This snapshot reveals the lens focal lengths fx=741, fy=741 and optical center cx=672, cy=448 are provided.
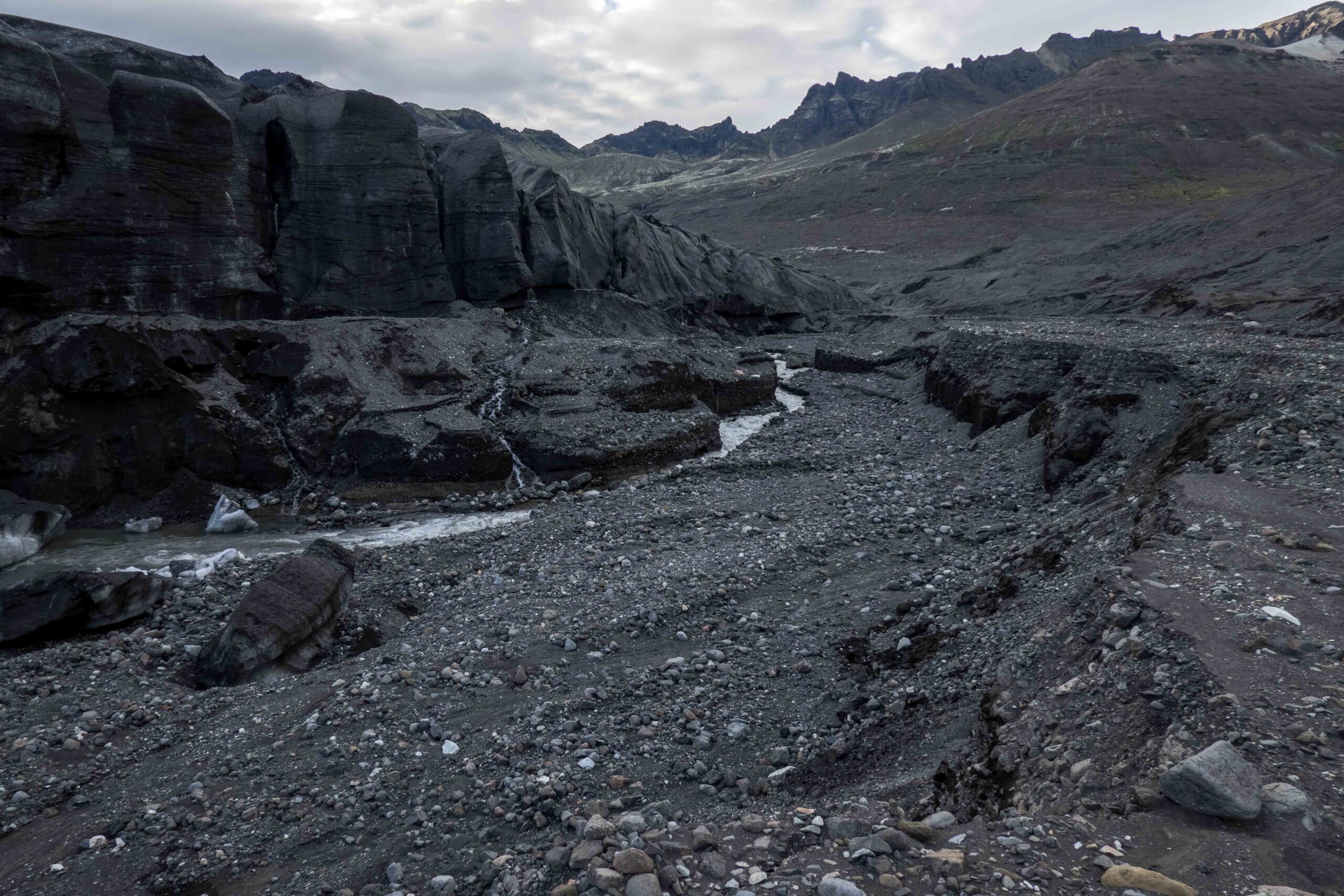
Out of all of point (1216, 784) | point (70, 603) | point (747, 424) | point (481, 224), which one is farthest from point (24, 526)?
point (747, 424)

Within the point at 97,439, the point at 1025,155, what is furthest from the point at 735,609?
the point at 1025,155

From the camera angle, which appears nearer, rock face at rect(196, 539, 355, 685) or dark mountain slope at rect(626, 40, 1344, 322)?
rock face at rect(196, 539, 355, 685)

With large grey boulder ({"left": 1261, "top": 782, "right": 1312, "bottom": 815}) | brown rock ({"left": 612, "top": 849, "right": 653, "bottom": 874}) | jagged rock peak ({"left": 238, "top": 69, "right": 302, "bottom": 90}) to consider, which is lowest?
brown rock ({"left": 612, "top": 849, "right": 653, "bottom": 874})

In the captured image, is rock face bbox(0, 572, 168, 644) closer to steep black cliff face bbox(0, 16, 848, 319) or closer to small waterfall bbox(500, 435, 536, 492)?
small waterfall bbox(500, 435, 536, 492)

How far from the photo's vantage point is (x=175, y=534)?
1647 centimetres

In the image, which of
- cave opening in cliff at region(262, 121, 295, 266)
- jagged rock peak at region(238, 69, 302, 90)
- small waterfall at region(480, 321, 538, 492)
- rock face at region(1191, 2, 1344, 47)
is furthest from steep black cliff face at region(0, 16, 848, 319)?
rock face at region(1191, 2, 1344, 47)

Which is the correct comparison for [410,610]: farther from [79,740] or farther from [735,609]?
[735,609]

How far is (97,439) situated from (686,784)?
17.2 meters

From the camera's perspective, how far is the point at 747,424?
2597 cm

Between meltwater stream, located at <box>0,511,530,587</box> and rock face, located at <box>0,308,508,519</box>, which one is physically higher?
rock face, located at <box>0,308,508,519</box>

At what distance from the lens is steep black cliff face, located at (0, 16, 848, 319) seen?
57.9 ft

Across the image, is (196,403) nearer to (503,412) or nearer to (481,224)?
(503,412)

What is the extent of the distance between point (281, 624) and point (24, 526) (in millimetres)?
8657

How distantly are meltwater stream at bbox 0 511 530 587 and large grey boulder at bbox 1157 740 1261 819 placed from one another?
13.8 m
